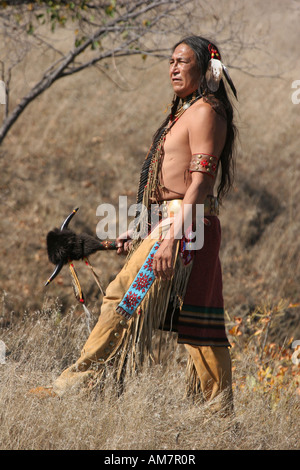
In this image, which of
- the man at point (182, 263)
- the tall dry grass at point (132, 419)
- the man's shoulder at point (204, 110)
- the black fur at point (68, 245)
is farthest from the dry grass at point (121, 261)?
the man's shoulder at point (204, 110)

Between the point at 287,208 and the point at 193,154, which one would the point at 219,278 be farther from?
the point at 287,208

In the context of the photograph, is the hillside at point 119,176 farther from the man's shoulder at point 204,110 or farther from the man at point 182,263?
the man's shoulder at point 204,110

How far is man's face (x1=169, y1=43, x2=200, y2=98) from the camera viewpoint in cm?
318

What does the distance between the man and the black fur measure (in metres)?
0.32

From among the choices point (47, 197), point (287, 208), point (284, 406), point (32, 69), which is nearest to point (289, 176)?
point (287, 208)

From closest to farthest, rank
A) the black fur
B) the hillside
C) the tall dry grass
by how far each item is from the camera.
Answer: the tall dry grass → the black fur → the hillside

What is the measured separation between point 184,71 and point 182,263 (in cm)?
106

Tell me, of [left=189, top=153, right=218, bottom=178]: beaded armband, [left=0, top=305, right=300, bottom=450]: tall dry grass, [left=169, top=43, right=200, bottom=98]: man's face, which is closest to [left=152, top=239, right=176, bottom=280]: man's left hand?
[left=189, top=153, right=218, bottom=178]: beaded armband

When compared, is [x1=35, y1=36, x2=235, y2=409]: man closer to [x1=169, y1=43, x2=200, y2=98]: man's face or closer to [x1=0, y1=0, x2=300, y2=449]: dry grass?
[x1=169, y1=43, x2=200, y2=98]: man's face

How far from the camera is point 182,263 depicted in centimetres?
313

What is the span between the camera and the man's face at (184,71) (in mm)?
3184

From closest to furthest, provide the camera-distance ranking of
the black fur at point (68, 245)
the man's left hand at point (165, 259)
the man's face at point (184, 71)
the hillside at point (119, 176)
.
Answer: the man's left hand at point (165, 259), the man's face at point (184, 71), the black fur at point (68, 245), the hillside at point (119, 176)

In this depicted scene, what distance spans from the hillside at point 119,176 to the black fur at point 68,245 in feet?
10.5

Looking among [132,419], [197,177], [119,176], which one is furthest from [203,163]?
[119,176]
